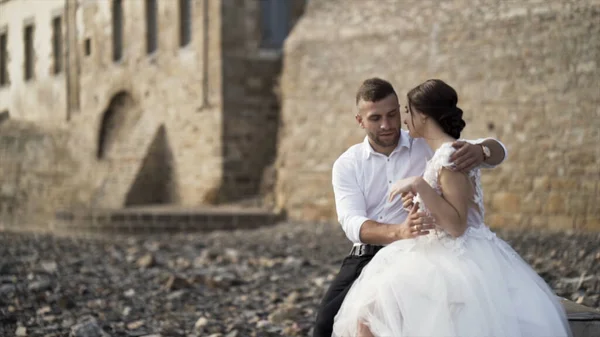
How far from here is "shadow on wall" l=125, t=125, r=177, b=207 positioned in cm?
1393

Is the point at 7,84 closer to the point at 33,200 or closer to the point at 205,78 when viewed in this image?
the point at 33,200

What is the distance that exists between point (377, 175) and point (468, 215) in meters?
0.46

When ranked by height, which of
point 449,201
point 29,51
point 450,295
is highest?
point 29,51

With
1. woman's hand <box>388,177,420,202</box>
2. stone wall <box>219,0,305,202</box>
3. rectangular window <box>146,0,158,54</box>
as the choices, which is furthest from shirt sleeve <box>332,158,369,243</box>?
rectangular window <box>146,0,158,54</box>

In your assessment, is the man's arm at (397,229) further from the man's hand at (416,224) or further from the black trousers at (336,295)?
the black trousers at (336,295)

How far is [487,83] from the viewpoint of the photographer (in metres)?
9.72

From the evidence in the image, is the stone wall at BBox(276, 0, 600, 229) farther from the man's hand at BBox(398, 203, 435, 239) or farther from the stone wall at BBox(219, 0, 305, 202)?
the man's hand at BBox(398, 203, 435, 239)

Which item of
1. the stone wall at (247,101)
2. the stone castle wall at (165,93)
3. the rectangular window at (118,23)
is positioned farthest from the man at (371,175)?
the rectangular window at (118,23)

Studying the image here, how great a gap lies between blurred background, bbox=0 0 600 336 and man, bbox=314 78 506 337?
207 centimetres

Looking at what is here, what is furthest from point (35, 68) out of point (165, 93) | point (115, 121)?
point (165, 93)

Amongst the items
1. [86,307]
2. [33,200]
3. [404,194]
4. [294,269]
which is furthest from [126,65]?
[404,194]

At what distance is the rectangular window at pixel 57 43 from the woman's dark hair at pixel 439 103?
610 inches

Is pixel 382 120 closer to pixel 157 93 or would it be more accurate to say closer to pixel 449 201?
pixel 449 201

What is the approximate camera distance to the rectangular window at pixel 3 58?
15367mm
